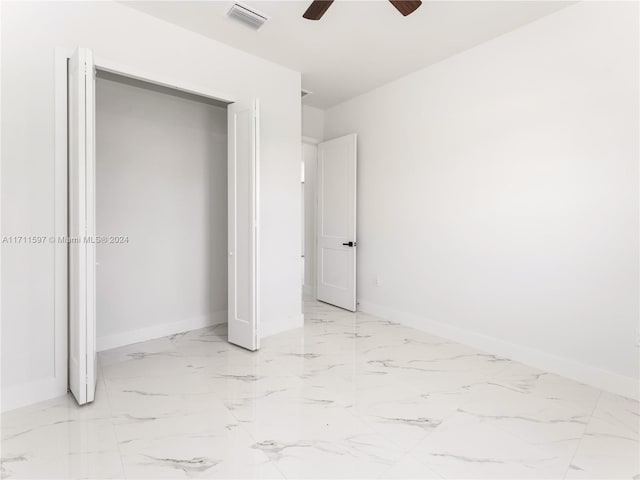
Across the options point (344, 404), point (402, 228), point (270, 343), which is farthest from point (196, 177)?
point (344, 404)

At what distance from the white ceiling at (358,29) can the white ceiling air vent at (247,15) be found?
0.18 feet

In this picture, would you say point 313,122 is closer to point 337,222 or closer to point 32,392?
point 337,222

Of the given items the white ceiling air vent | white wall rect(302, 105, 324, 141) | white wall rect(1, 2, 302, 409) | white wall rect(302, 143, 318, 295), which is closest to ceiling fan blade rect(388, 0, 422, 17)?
the white ceiling air vent

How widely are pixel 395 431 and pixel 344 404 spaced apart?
1.32ft

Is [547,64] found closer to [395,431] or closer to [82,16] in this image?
[395,431]

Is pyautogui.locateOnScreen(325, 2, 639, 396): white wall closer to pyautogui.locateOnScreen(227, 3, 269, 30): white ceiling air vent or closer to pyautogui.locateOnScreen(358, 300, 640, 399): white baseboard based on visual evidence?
pyautogui.locateOnScreen(358, 300, 640, 399): white baseboard

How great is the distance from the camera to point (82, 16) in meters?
2.53

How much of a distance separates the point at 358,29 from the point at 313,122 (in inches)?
81.6

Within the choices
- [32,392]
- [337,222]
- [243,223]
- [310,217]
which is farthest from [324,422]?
[310,217]

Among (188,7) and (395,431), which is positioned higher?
(188,7)

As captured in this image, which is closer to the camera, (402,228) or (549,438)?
(549,438)

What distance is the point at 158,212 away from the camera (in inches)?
144

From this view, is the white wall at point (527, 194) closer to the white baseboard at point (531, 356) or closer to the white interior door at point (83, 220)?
the white baseboard at point (531, 356)

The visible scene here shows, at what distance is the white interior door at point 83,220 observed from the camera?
2180mm
